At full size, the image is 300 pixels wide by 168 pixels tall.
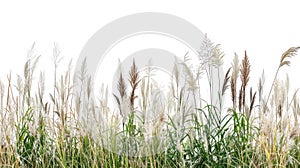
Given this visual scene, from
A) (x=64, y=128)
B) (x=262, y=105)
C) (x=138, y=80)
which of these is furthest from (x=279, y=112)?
(x=64, y=128)

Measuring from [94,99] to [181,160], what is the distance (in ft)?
3.53

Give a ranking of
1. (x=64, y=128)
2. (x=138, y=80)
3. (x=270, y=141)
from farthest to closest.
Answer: (x=64, y=128)
(x=138, y=80)
(x=270, y=141)

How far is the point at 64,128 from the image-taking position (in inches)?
205

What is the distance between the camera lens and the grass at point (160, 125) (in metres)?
4.74

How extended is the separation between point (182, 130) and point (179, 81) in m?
0.45

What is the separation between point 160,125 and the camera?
4520 millimetres

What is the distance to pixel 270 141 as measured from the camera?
458cm

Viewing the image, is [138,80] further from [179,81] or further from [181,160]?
[181,160]

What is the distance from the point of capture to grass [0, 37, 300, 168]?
474cm

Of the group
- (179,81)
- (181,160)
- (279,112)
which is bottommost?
(181,160)

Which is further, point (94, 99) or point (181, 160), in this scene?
point (94, 99)

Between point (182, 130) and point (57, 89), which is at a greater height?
point (57, 89)

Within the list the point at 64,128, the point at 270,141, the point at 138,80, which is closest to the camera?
the point at 270,141

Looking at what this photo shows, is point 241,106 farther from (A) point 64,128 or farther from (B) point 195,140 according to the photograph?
(A) point 64,128
